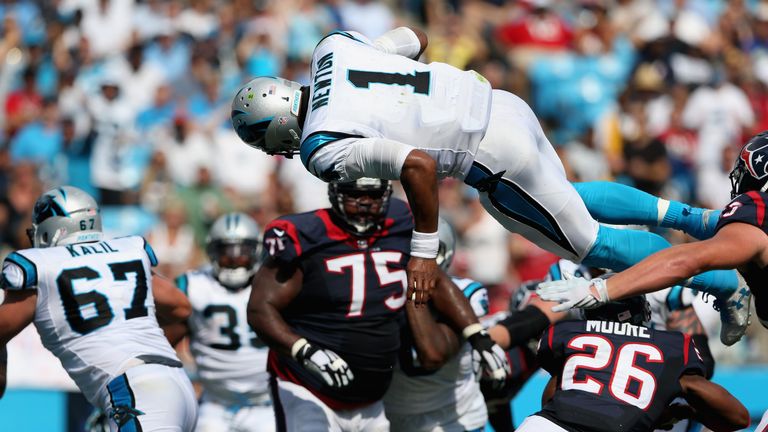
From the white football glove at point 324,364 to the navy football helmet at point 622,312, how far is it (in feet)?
4.35

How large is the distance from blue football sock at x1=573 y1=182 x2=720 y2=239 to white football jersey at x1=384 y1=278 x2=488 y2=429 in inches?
57.0

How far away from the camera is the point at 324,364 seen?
20.7 feet

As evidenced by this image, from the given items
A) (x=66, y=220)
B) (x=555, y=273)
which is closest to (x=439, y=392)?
(x=555, y=273)

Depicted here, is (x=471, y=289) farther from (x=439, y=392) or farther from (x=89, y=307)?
(x=89, y=307)

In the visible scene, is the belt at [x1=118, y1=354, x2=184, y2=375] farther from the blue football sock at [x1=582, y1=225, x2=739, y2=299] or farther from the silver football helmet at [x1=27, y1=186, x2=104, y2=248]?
the blue football sock at [x1=582, y1=225, x2=739, y2=299]

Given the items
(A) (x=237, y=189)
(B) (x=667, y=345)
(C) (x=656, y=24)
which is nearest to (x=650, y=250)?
(B) (x=667, y=345)

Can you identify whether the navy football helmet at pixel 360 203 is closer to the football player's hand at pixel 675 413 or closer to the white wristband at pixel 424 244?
the white wristband at pixel 424 244

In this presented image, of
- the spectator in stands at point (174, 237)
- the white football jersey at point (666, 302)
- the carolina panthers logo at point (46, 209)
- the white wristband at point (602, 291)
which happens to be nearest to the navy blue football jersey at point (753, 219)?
the white wristband at point (602, 291)

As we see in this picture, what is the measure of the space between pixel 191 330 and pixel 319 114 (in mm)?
3111

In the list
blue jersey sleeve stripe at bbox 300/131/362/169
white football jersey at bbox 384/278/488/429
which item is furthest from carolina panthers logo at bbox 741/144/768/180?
white football jersey at bbox 384/278/488/429

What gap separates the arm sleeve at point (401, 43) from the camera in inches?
240

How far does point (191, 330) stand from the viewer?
27.3 ft

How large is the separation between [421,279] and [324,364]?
119 cm

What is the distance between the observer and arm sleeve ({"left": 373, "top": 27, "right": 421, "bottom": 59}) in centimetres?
609
